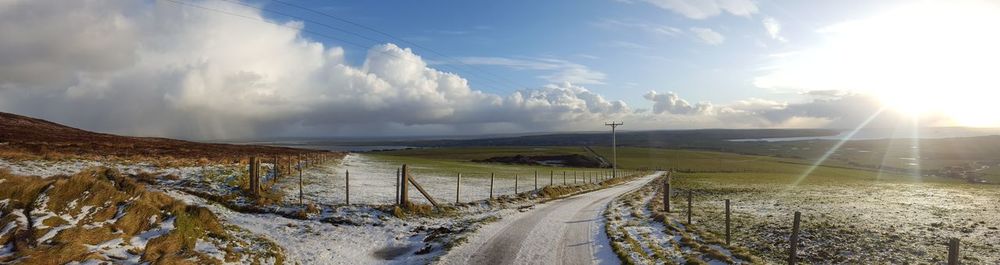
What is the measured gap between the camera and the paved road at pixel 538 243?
16.5m

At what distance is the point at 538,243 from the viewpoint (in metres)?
19.1

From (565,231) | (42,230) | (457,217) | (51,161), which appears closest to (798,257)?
(565,231)

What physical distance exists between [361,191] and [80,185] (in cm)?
1738

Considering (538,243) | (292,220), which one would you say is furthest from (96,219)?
(538,243)

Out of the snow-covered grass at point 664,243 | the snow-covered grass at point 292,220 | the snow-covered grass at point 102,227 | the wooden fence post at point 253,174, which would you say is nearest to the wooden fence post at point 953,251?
the snow-covered grass at point 664,243

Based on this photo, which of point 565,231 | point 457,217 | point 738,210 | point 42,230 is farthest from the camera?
point 738,210

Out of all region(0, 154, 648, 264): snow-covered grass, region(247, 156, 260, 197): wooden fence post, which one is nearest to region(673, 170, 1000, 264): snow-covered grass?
region(0, 154, 648, 264): snow-covered grass

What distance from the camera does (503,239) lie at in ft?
64.6

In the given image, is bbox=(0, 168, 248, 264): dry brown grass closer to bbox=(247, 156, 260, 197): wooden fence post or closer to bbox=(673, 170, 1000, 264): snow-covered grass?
bbox=(247, 156, 260, 197): wooden fence post

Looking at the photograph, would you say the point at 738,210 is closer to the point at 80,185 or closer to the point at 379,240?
the point at 379,240

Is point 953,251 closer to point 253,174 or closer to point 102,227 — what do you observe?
point 102,227

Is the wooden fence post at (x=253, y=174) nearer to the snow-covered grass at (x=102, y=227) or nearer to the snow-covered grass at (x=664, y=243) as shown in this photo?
the snow-covered grass at (x=102, y=227)

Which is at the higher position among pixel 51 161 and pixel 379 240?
pixel 51 161

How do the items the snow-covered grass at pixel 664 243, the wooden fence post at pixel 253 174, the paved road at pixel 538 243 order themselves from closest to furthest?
the paved road at pixel 538 243 < the snow-covered grass at pixel 664 243 < the wooden fence post at pixel 253 174
